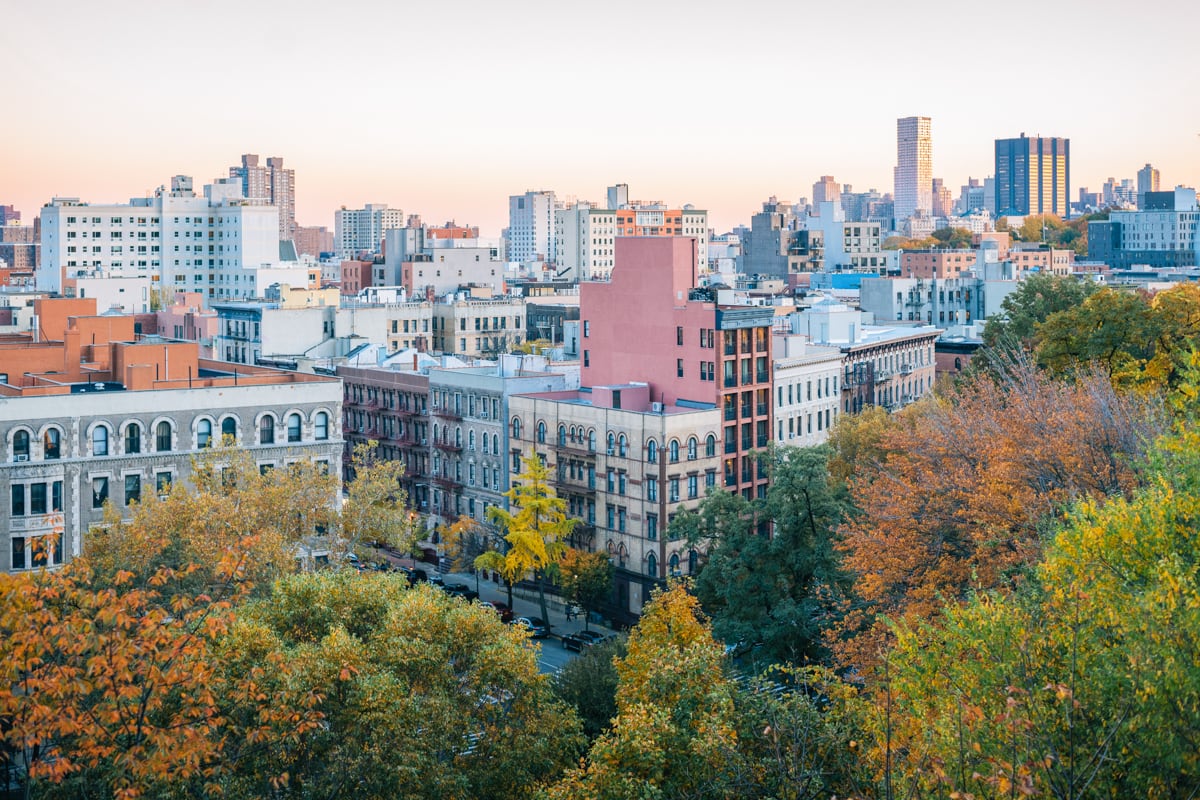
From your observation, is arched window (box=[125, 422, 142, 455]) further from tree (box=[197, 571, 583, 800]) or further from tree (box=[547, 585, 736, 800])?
tree (box=[547, 585, 736, 800])

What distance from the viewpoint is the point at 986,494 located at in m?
46.8

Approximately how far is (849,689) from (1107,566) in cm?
956

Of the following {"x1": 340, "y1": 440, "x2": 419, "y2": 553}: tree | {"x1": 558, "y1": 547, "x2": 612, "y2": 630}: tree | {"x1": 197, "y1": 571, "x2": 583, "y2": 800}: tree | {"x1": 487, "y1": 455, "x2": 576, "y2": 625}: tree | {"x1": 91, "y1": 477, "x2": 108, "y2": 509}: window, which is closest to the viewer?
{"x1": 197, "y1": 571, "x2": 583, "y2": 800}: tree

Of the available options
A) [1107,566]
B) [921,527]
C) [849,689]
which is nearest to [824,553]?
[921,527]

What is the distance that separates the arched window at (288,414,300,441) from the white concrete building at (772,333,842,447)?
32.2m

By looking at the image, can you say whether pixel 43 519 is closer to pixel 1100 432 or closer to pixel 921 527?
pixel 921 527

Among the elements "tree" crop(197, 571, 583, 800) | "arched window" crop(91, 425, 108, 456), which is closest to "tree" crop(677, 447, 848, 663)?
"tree" crop(197, 571, 583, 800)

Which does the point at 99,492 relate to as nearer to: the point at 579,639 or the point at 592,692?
the point at 579,639

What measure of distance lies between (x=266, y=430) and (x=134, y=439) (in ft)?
20.4

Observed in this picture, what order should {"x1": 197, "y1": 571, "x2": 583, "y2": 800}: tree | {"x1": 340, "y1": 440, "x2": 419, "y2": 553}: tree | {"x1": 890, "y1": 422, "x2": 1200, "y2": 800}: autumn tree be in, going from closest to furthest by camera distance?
{"x1": 890, "y1": 422, "x2": 1200, "y2": 800}: autumn tree < {"x1": 197, "y1": 571, "x2": 583, "y2": 800}: tree < {"x1": 340, "y1": 440, "x2": 419, "y2": 553}: tree

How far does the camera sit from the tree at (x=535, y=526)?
77.6m

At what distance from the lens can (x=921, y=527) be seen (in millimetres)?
49344

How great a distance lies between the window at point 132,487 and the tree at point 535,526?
19.6 metres

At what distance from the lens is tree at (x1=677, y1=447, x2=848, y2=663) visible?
5953 centimetres
